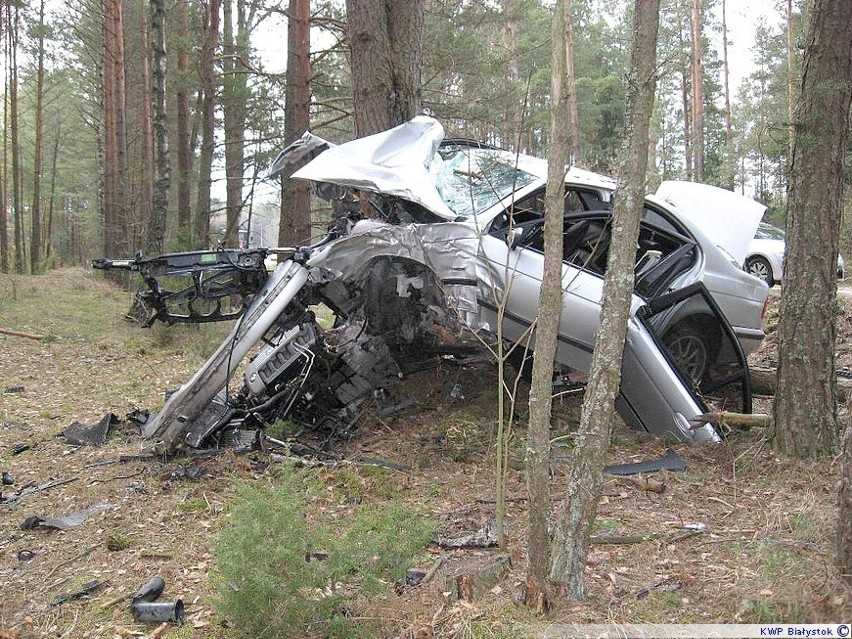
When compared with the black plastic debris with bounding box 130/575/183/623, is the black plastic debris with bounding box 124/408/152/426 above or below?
above

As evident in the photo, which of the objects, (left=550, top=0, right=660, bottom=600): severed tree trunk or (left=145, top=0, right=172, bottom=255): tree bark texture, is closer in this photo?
(left=550, top=0, right=660, bottom=600): severed tree trunk

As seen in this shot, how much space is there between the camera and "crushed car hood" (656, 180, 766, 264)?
6211 mm

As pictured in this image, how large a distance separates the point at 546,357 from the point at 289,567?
1.45 metres

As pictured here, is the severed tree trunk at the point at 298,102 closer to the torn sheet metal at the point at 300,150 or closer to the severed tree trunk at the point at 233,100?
the severed tree trunk at the point at 233,100

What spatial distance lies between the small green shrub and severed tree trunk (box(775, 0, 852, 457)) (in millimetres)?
2813

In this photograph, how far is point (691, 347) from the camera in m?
5.72

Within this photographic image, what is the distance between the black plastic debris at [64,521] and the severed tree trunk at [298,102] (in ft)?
23.6

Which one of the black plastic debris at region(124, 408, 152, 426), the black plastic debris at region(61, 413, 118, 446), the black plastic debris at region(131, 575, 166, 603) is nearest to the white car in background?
the black plastic debris at region(124, 408, 152, 426)

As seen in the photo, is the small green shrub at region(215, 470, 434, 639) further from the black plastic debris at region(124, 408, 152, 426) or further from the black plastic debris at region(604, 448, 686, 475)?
the black plastic debris at region(124, 408, 152, 426)

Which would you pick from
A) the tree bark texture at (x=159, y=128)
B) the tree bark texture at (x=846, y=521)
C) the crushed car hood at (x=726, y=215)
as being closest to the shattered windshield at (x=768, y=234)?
the crushed car hood at (x=726, y=215)

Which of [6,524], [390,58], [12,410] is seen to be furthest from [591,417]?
[12,410]

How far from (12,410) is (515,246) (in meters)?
5.65

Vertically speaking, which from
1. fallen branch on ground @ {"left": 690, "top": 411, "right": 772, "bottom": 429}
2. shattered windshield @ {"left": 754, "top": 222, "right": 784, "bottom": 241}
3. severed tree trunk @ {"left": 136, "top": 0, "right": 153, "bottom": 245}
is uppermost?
severed tree trunk @ {"left": 136, "top": 0, "right": 153, "bottom": 245}

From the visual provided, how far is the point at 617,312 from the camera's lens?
9.94 ft
